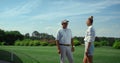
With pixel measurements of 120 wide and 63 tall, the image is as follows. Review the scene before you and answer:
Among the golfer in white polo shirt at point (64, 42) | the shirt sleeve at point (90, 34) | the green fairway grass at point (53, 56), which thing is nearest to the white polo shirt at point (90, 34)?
the shirt sleeve at point (90, 34)

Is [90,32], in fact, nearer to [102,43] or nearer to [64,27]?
[64,27]

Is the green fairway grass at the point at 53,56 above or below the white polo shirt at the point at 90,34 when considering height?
below

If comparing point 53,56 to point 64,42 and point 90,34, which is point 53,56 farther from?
point 90,34

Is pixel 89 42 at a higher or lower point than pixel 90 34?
lower

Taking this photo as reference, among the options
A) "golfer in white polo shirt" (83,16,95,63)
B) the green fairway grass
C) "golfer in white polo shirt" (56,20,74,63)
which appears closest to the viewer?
"golfer in white polo shirt" (83,16,95,63)

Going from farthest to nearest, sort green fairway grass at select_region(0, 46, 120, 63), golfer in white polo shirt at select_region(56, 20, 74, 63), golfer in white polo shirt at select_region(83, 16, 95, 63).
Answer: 1. green fairway grass at select_region(0, 46, 120, 63)
2. golfer in white polo shirt at select_region(56, 20, 74, 63)
3. golfer in white polo shirt at select_region(83, 16, 95, 63)

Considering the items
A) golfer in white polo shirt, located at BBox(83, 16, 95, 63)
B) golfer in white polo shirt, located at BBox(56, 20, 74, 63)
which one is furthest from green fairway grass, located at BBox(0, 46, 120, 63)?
golfer in white polo shirt, located at BBox(83, 16, 95, 63)

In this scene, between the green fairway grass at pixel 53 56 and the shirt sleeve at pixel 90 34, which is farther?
the green fairway grass at pixel 53 56

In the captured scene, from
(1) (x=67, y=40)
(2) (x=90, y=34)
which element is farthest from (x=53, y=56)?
(2) (x=90, y=34)

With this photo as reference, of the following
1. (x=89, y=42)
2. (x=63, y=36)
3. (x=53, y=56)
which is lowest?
(x=53, y=56)

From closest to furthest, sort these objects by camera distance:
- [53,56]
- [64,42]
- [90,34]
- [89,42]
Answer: [89,42] → [90,34] → [64,42] → [53,56]

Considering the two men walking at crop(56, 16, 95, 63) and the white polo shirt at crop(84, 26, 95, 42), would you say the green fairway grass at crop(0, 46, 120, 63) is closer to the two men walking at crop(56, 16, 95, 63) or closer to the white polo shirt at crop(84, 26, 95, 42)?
the two men walking at crop(56, 16, 95, 63)

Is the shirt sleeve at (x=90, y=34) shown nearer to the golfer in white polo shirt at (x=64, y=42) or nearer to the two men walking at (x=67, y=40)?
the two men walking at (x=67, y=40)

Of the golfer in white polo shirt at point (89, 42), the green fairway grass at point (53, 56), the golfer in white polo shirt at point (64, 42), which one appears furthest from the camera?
the green fairway grass at point (53, 56)
